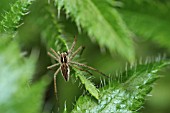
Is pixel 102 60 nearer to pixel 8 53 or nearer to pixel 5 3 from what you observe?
pixel 5 3

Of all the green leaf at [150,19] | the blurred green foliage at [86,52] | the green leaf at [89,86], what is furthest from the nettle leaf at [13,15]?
the green leaf at [150,19]

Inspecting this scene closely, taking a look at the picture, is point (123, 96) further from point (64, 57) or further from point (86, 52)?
point (86, 52)

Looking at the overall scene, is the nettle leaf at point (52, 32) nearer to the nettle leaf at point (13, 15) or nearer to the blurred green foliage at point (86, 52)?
the blurred green foliage at point (86, 52)

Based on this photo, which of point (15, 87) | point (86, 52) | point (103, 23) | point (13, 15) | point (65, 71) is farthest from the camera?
point (86, 52)

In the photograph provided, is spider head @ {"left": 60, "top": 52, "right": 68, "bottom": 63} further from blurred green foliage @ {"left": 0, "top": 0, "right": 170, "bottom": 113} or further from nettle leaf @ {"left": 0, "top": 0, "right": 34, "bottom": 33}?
nettle leaf @ {"left": 0, "top": 0, "right": 34, "bottom": 33}

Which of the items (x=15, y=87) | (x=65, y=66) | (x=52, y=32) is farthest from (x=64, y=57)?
(x=15, y=87)

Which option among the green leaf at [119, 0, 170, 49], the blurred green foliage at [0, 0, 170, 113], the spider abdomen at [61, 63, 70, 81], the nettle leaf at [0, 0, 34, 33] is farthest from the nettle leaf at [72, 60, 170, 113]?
the green leaf at [119, 0, 170, 49]

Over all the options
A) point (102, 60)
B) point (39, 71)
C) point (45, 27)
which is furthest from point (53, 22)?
point (102, 60)
